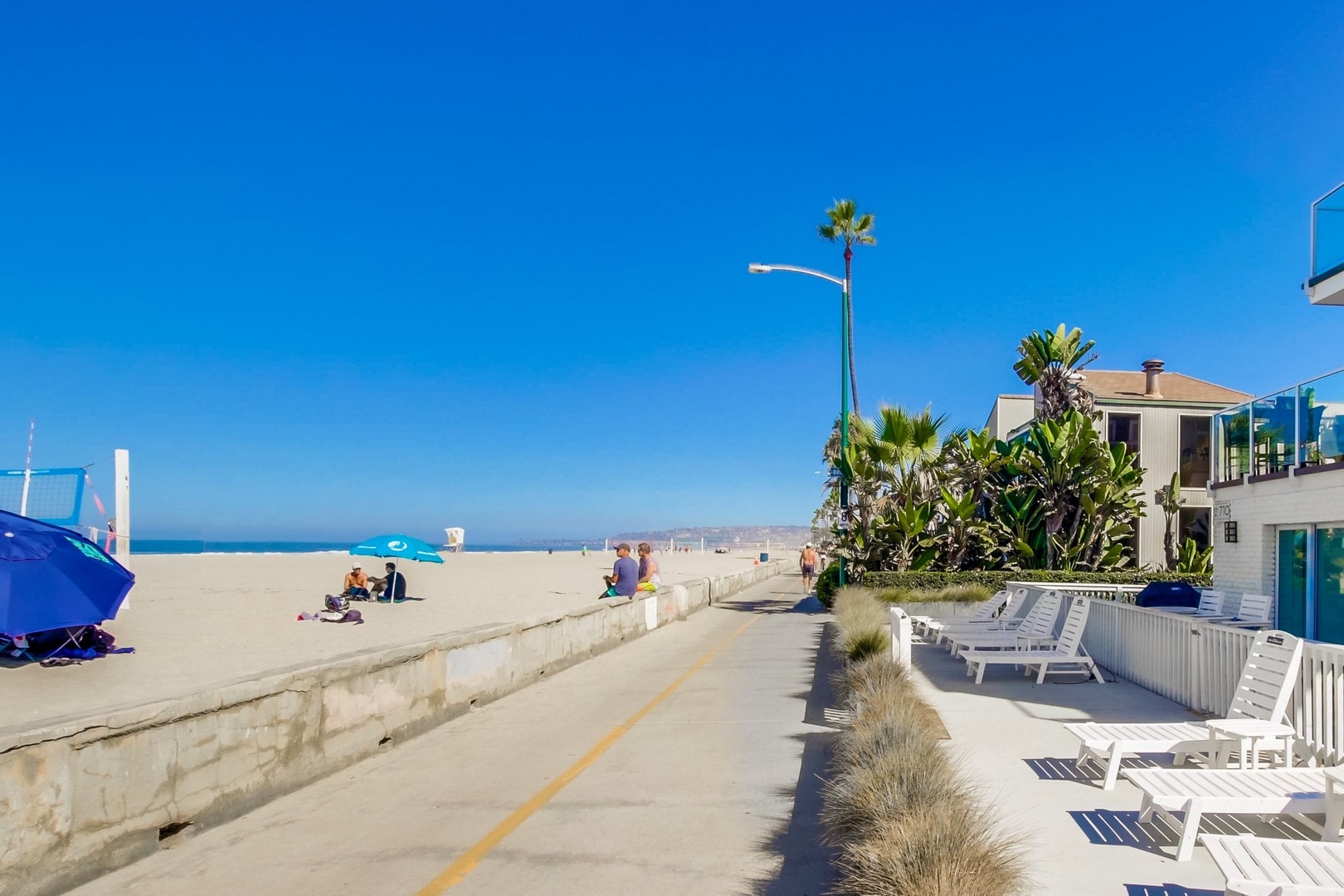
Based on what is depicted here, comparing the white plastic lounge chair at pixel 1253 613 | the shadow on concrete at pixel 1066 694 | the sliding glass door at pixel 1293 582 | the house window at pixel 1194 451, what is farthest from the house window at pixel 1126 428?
the shadow on concrete at pixel 1066 694

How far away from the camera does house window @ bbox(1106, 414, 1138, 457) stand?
30094 mm

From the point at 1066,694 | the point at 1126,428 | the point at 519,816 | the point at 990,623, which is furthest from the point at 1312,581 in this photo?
the point at 1126,428

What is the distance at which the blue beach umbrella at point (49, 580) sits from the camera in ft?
44.9

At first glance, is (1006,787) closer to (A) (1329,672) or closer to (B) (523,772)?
(A) (1329,672)

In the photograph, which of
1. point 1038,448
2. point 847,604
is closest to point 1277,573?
point 847,604

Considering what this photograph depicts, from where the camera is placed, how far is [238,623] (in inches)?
838

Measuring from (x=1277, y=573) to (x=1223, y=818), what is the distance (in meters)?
9.40

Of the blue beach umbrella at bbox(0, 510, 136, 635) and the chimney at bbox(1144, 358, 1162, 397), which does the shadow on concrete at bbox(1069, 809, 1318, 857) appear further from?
the chimney at bbox(1144, 358, 1162, 397)

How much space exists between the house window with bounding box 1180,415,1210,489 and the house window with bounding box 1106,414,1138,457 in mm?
1400

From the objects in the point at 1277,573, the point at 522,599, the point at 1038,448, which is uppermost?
the point at 1038,448

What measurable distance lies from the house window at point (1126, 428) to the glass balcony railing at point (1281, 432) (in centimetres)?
1440

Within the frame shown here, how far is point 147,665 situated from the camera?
48.5 feet

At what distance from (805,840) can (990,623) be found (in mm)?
10738

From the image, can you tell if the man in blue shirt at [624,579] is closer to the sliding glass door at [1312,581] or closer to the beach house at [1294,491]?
the beach house at [1294,491]
